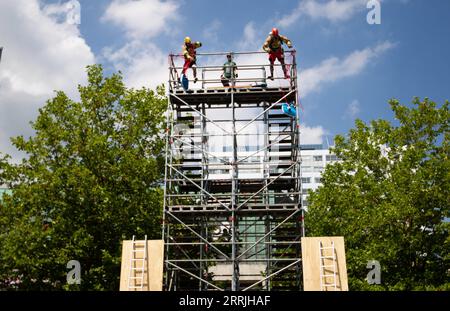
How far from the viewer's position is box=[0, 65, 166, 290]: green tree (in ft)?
75.0

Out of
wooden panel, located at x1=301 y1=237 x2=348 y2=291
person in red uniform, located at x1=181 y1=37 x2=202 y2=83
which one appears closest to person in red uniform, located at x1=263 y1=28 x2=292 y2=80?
person in red uniform, located at x1=181 y1=37 x2=202 y2=83

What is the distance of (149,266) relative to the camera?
16.3m

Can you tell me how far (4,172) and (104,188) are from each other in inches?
235

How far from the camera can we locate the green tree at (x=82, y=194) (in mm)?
22875

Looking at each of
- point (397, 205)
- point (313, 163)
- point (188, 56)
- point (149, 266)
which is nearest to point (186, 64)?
point (188, 56)

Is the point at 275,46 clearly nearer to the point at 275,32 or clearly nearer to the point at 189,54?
the point at 275,32

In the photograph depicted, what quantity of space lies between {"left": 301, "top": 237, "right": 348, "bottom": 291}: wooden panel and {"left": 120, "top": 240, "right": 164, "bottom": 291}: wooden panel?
16.2ft

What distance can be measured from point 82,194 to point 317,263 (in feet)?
42.8

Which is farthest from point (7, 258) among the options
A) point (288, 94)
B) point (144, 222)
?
point (288, 94)

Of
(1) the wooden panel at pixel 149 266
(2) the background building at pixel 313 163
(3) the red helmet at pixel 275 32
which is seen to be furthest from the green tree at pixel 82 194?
(2) the background building at pixel 313 163

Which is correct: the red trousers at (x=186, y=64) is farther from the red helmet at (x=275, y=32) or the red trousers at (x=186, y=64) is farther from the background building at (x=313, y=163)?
the background building at (x=313, y=163)

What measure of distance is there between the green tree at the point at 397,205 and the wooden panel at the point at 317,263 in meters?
9.34

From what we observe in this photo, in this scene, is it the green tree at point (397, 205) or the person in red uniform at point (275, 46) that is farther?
the green tree at point (397, 205)

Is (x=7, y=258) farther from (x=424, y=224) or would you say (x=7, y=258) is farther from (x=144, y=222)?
(x=424, y=224)
